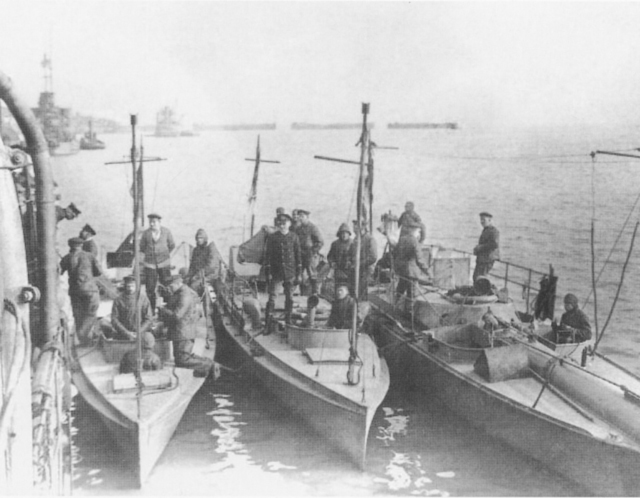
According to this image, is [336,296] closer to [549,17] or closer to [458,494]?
[458,494]

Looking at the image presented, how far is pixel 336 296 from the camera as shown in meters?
11.1

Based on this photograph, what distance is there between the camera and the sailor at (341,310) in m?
11.0

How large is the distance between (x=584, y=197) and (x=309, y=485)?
117ft

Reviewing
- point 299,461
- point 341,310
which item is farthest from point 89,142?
point 299,461

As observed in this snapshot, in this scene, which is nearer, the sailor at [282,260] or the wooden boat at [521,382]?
the wooden boat at [521,382]

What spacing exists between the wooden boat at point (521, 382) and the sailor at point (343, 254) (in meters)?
0.96

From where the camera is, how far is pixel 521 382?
33.8 feet

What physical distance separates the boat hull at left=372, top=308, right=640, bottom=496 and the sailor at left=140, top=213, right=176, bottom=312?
4.53m

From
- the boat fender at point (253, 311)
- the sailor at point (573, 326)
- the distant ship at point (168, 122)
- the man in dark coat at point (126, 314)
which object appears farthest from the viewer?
the distant ship at point (168, 122)

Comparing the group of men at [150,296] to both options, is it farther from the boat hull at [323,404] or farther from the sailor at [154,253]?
the boat hull at [323,404]

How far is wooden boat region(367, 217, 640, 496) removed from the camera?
8648mm

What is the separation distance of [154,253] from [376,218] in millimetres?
26418

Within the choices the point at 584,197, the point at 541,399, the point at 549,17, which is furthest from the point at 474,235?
the point at 541,399

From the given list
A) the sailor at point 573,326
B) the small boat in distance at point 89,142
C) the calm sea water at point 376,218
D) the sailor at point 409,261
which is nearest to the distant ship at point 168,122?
the calm sea water at point 376,218
